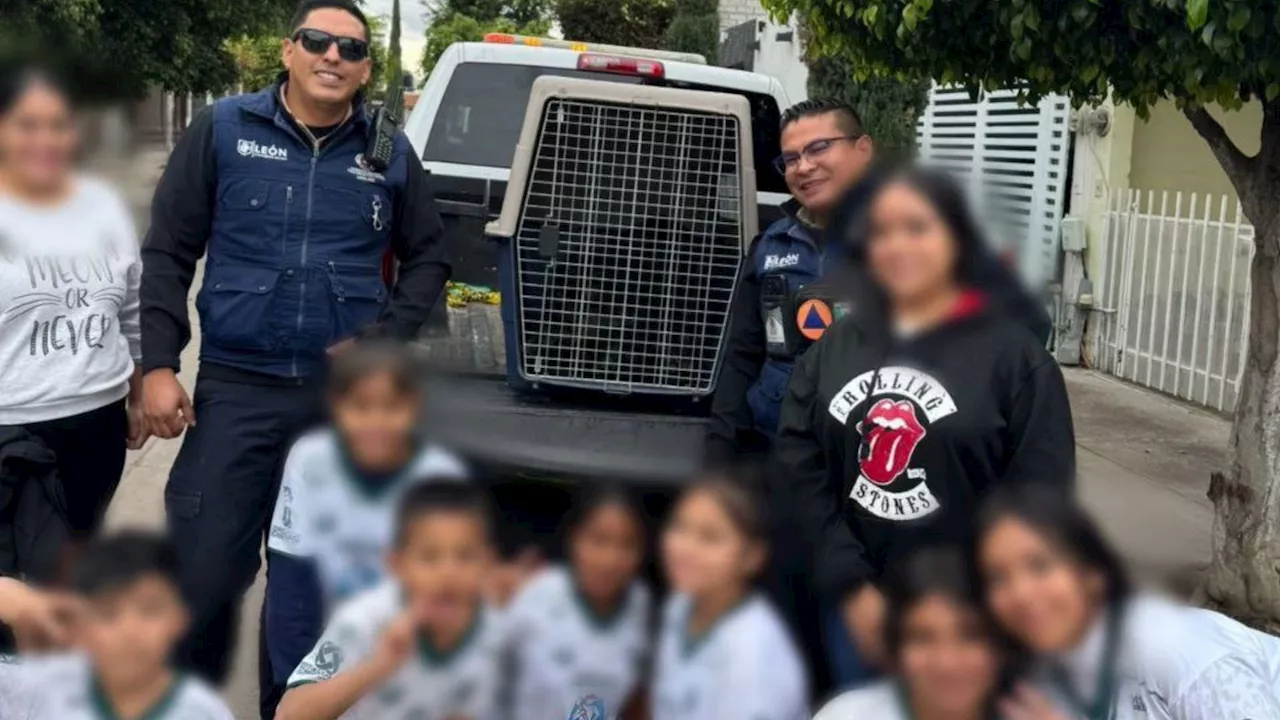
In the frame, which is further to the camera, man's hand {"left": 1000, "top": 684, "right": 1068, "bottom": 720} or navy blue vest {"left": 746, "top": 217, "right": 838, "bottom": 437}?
navy blue vest {"left": 746, "top": 217, "right": 838, "bottom": 437}

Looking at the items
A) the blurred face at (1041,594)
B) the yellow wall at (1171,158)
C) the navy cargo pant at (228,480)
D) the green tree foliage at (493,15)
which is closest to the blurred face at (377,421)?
the navy cargo pant at (228,480)

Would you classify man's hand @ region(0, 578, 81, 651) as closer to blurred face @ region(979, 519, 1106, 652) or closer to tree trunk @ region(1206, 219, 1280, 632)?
blurred face @ region(979, 519, 1106, 652)

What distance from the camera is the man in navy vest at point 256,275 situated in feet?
10.4

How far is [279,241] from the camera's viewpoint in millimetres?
3205

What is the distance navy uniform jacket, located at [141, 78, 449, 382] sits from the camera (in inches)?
126

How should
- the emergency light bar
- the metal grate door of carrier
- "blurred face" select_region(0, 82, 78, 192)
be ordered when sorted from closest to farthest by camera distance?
1. "blurred face" select_region(0, 82, 78, 192)
2. the metal grate door of carrier
3. the emergency light bar

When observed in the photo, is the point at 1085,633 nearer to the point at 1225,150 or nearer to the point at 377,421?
the point at 377,421

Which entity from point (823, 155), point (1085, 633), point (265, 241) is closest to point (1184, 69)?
point (823, 155)

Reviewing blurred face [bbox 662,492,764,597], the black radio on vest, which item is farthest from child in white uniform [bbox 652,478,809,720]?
A: the black radio on vest

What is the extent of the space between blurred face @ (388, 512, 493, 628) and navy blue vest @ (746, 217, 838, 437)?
1212 mm

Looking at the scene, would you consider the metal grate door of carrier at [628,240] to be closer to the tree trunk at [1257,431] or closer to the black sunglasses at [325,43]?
the black sunglasses at [325,43]

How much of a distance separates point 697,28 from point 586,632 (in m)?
21.2

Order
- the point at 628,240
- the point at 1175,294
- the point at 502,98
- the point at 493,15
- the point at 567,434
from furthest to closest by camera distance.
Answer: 1. the point at 493,15
2. the point at 1175,294
3. the point at 502,98
4. the point at 628,240
5. the point at 567,434

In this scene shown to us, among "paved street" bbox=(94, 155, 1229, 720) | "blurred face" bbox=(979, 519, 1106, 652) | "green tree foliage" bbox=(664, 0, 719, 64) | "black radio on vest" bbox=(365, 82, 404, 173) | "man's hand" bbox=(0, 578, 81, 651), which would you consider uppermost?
"green tree foliage" bbox=(664, 0, 719, 64)
